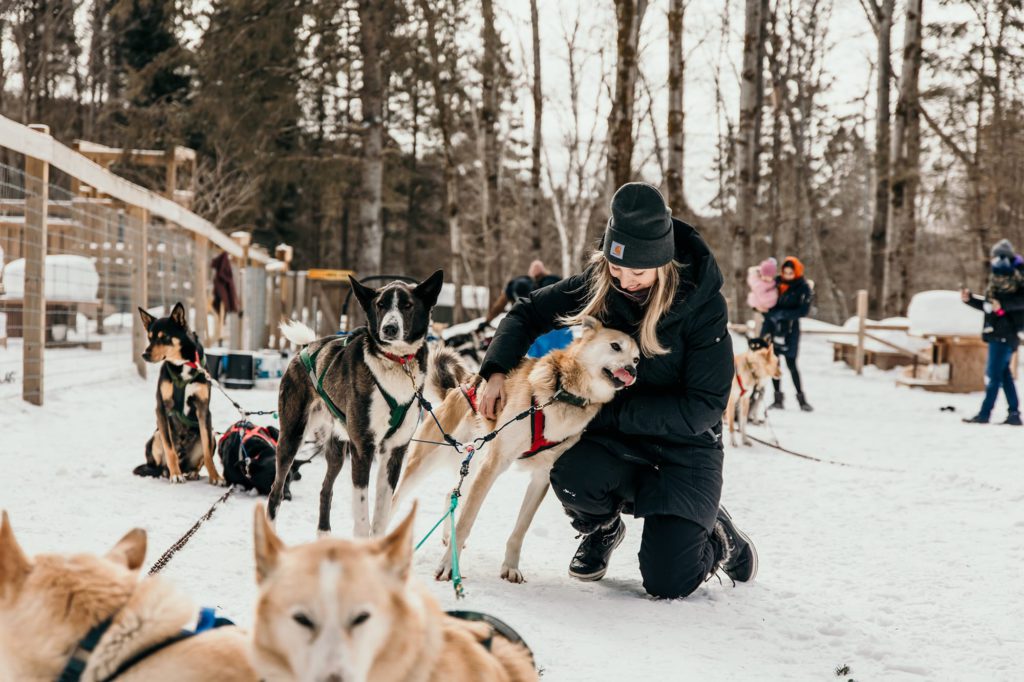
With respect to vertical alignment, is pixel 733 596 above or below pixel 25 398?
below

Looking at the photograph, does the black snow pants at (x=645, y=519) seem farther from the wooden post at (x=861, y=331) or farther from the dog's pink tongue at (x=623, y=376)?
the wooden post at (x=861, y=331)

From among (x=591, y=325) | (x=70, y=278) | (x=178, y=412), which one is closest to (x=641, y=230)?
(x=591, y=325)

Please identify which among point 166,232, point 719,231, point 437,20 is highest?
point 437,20

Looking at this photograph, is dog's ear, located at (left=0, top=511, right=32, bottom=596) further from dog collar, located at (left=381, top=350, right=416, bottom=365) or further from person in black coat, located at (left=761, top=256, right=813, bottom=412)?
person in black coat, located at (left=761, top=256, right=813, bottom=412)

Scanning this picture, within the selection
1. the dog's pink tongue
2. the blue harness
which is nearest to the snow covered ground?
the dog's pink tongue

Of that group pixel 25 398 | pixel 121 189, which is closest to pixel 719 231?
pixel 121 189

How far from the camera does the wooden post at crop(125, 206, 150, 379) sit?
10.1m

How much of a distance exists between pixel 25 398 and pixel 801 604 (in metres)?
5.92

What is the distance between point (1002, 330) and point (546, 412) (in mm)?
8446

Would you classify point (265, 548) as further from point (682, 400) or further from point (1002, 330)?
point (1002, 330)

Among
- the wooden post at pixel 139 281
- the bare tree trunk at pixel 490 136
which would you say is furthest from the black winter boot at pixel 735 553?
the bare tree trunk at pixel 490 136

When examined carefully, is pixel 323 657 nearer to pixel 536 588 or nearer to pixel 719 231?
pixel 536 588

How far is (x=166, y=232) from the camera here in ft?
40.2

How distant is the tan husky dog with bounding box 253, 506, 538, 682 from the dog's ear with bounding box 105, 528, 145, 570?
18.1 inches
